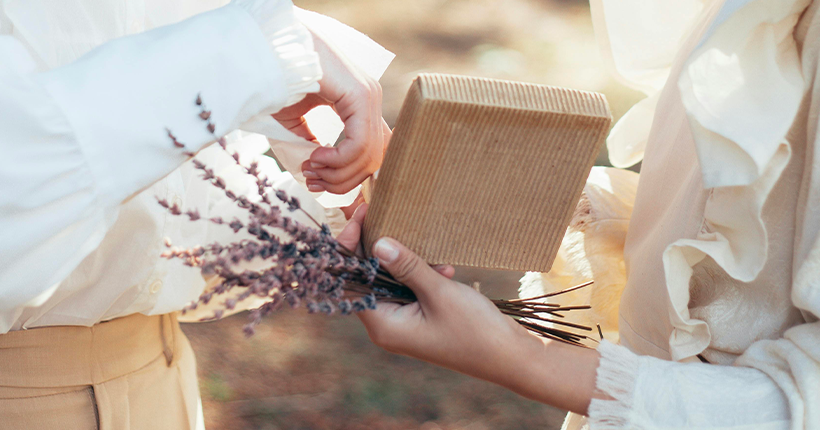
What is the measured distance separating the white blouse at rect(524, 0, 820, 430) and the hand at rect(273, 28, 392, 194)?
0.45 meters

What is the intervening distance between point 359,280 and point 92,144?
15.1 inches

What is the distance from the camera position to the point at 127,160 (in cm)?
69

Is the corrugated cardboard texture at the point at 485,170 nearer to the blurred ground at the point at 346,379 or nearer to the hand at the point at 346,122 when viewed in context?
the hand at the point at 346,122

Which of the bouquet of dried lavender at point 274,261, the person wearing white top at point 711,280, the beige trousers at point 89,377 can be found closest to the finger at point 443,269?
the person wearing white top at point 711,280

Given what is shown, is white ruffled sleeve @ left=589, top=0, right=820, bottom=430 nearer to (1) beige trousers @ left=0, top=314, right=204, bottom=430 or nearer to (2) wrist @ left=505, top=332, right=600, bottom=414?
(2) wrist @ left=505, top=332, right=600, bottom=414

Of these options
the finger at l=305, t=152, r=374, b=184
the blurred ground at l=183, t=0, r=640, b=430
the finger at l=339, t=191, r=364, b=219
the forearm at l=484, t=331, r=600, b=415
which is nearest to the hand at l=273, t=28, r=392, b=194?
the finger at l=305, t=152, r=374, b=184

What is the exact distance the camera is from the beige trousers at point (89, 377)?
1015mm

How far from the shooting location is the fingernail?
860 millimetres

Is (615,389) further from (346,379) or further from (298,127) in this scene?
(346,379)

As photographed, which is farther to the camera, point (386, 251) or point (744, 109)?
point (386, 251)

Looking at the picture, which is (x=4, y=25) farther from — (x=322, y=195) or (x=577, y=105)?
(x=577, y=105)

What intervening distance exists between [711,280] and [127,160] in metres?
0.77

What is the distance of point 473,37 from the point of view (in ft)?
15.2

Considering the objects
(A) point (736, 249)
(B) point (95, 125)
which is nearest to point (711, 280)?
(A) point (736, 249)
